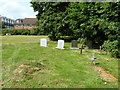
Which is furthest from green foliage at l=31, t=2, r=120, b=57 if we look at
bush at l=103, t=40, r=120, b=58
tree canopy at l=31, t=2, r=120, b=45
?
bush at l=103, t=40, r=120, b=58

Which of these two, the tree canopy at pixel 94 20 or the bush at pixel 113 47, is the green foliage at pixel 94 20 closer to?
the tree canopy at pixel 94 20

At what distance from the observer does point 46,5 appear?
22453mm

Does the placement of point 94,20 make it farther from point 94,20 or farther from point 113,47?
point 113,47

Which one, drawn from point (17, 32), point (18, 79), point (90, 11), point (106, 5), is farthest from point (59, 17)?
point (17, 32)

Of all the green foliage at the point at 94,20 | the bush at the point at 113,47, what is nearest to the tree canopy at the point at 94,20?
the green foliage at the point at 94,20

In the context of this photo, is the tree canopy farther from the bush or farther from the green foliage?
the bush

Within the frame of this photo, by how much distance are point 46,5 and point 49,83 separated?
21053 millimetres

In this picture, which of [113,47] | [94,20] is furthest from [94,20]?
[113,47]

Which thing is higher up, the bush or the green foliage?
the green foliage

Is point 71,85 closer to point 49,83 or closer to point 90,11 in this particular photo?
point 49,83

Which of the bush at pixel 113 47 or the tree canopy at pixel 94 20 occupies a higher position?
the tree canopy at pixel 94 20

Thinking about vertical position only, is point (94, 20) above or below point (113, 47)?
above

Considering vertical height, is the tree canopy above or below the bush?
above

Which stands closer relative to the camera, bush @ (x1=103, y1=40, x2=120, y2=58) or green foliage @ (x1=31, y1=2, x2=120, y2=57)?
bush @ (x1=103, y1=40, x2=120, y2=58)
